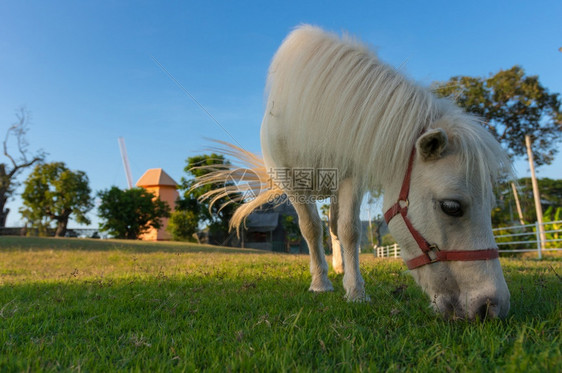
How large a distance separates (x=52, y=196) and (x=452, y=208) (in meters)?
37.8

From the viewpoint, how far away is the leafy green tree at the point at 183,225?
32406 millimetres

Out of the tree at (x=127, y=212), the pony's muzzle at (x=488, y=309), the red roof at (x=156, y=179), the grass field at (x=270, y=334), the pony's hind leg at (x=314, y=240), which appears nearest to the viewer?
the grass field at (x=270, y=334)

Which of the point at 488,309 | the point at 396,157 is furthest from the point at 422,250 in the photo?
the point at 396,157

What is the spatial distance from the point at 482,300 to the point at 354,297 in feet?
3.67

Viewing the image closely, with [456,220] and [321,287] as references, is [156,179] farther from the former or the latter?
[456,220]

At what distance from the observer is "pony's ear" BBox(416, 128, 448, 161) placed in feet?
6.47

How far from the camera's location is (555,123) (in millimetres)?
19109

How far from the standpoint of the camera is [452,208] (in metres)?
1.95

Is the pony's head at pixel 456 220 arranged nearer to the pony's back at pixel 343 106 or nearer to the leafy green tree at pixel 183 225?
the pony's back at pixel 343 106

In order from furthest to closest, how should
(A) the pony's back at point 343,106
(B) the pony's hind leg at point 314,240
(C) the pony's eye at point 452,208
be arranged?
(B) the pony's hind leg at point 314,240 < (A) the pony's back at point 343,106 < (C) the pony's eye at point 452,208

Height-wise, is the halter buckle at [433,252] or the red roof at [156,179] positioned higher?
the red roof at [156,179]

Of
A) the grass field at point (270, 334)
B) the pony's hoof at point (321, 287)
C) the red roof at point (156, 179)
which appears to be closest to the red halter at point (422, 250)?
the grass field at point (270, 334)

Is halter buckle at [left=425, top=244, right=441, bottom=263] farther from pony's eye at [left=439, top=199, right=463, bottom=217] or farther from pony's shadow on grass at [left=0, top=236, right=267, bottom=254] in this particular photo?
pony's shadow on grass at [left=0, top=236, right=267, bottom=254]

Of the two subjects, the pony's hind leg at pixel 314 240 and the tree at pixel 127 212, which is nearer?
the pony's hind leg at pixel 314 240
